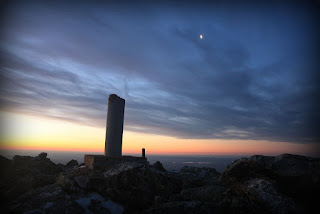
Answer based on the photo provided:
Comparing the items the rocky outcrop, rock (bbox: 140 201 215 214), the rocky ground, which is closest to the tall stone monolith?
the rocky ground

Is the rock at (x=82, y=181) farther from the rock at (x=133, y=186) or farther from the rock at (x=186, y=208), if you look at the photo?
the rock at (x=186, y=208)

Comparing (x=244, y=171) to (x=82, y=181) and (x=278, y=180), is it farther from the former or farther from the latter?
(x=82, y=181)

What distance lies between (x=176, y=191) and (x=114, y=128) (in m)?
5.13

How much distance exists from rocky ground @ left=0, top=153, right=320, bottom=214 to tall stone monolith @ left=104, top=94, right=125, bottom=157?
9.18 ft

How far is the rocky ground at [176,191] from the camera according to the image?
5.18 metres

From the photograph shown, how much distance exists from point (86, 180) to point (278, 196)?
266 inches

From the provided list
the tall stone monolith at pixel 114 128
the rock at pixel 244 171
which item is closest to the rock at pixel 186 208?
the rock at pixel 244 171

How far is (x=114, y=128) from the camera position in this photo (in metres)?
11.0

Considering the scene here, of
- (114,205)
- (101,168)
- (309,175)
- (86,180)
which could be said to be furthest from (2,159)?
(309,175)

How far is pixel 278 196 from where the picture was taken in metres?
5.24

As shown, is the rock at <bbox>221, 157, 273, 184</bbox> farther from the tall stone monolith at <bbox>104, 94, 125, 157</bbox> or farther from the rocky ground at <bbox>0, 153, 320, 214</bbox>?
the tall stone monolith at <bbox>104, 94, 125, 157</bbox>

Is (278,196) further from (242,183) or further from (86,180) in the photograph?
(86,180)

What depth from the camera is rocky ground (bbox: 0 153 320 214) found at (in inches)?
204

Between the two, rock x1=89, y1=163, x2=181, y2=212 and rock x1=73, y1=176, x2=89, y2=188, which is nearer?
rock x1=89, y1=163, x2=181, y2=212
